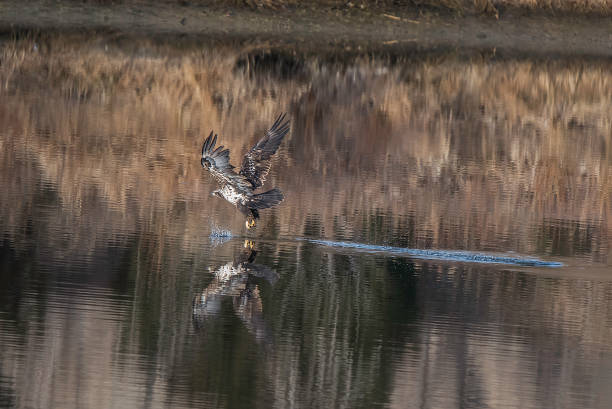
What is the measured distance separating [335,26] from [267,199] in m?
20.9

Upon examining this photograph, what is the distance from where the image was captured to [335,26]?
111 feet

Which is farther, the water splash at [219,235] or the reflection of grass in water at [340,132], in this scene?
the reflection of grass in water at [340,132]

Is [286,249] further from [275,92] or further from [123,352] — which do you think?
[275,92]

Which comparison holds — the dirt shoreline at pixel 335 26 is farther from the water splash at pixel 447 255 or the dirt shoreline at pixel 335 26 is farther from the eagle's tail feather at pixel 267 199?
the water splash at pixel 447 255

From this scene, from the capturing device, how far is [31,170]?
1584 centimetres

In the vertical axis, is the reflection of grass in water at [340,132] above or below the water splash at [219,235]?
above

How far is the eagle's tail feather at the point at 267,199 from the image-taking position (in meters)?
13.5

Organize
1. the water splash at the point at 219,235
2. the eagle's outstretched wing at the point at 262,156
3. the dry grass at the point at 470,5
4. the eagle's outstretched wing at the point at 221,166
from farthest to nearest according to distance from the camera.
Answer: the dry grass at the point at 470,5
the eagle's outstretched wing at the point at 262,156
the eagle's outstretched wing at the point at 221,166
the water splash at the point at 219,235

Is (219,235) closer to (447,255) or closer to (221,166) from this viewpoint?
(221,166)

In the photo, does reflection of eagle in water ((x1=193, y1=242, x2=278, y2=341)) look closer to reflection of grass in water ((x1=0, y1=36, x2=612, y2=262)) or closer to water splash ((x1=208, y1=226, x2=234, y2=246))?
water splash ((x1=208, y1=226, x2=234, y2=246))

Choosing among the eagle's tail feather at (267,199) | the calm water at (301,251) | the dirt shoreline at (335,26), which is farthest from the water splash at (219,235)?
the dirt shoreline at (335,26)

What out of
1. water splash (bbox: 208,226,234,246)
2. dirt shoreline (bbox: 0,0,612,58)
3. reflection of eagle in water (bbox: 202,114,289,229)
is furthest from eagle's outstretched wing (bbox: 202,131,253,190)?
dirt shoreline (bbox: 0,0,612,58)

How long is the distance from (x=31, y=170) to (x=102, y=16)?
57.7 ft

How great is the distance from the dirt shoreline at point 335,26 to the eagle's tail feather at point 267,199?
61.7 ft
